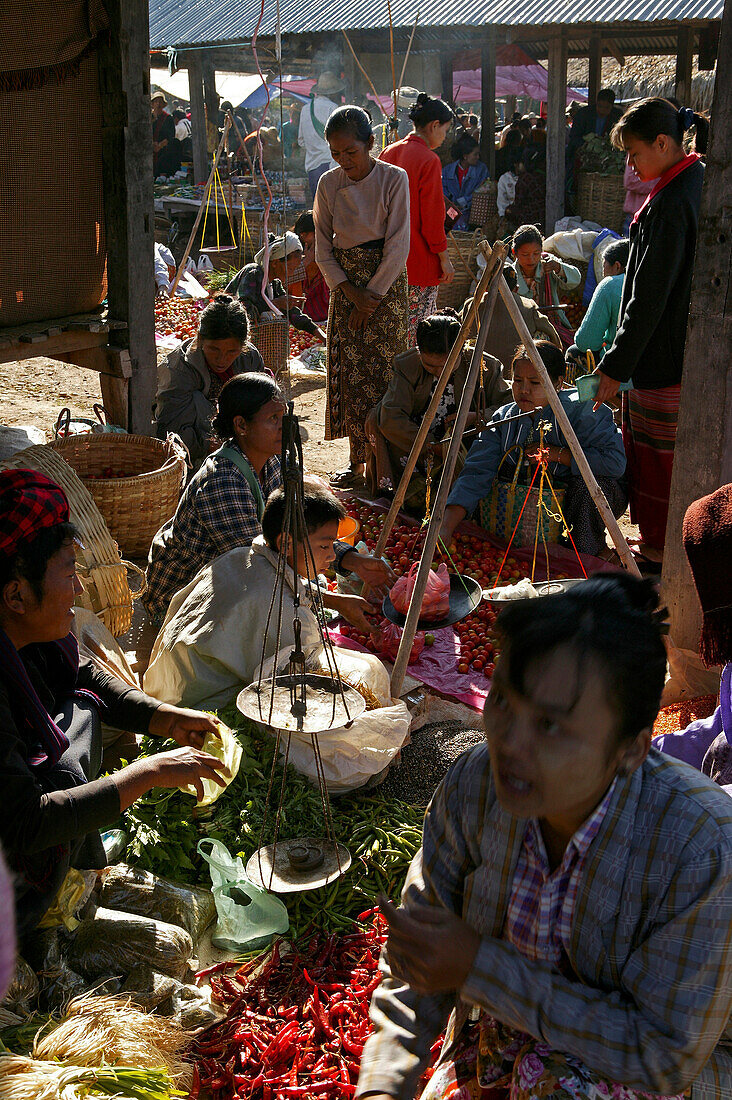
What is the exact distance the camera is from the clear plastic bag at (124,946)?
2104mm

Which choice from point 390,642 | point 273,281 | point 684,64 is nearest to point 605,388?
point 390,642

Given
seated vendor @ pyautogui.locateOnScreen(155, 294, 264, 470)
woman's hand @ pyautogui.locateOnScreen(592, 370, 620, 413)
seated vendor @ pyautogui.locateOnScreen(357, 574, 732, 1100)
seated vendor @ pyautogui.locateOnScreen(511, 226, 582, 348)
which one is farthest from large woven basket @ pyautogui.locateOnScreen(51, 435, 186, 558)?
seated vendor @ pyautogui.locateOnScreen(357, 574, 732, 1100)

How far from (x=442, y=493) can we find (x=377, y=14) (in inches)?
422

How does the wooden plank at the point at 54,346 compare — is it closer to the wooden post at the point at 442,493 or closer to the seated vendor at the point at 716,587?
the wooden post at the point at 442,493

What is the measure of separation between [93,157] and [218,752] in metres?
3.14

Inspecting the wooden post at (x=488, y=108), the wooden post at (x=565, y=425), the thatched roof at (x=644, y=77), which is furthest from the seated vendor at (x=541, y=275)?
the thatched roof at (x=644, y=77)

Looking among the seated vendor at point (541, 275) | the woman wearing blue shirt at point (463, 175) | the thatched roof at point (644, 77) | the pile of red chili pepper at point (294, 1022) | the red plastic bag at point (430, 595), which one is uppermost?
the thatched roof at point (644, 77)

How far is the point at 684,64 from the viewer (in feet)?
35.4

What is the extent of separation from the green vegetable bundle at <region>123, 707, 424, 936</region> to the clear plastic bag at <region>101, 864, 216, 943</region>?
0.33 feet

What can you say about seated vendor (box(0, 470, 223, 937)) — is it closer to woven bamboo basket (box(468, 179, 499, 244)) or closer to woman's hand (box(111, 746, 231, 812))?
woman's hand (box(111, 746, 231, 812))

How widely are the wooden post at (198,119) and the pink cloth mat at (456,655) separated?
11.0m

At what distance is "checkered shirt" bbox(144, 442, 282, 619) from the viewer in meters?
3.36

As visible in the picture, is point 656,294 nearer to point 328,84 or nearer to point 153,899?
point 153,899

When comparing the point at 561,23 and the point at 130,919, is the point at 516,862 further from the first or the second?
the point at 561,23
